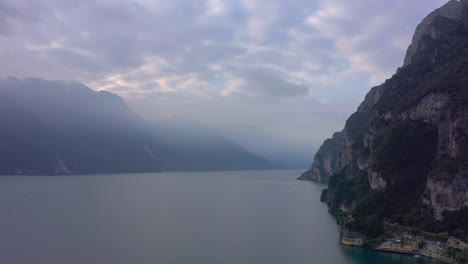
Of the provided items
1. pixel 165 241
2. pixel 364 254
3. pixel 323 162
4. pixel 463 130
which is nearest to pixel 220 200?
pixel 165 241

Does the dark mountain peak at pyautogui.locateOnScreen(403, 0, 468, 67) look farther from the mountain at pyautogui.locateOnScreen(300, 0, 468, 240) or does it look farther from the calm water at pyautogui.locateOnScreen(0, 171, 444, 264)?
the calm water at pyautogui.locateOnScreen(0, 171, 444, 264)

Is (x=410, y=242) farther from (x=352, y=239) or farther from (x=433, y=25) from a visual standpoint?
(x=433, y=25)

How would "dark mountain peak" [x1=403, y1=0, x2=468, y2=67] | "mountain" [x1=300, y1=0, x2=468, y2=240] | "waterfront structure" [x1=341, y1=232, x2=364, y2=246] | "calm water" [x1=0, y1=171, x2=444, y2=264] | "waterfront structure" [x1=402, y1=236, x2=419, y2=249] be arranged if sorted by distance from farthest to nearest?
"dark mountain peak" [x1=403, y1=0, x2=468, y2=67]
"waterfront structure" [x1=341, y1=232, x2=364, y2=246]
"mountain" [x1=300, y1=0, x2=468, y2=240]
"waterfront structure" [x1=402, y1=236, x2=419, y2=249]
"calm water" [x1=0, y1=171, x2=444, y2=264]

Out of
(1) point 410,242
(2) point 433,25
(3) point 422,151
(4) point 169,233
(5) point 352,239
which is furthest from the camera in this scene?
(2) point 433,25

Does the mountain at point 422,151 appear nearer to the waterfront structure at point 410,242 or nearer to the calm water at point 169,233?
the waterfront structure at point 410,242

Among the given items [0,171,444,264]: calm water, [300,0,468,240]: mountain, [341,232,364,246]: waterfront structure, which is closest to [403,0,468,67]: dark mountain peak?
[300,0,468,240]: mountain

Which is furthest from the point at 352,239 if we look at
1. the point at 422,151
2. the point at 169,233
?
the point at 169,233

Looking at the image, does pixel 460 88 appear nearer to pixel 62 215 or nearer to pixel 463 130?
pixel 463 130

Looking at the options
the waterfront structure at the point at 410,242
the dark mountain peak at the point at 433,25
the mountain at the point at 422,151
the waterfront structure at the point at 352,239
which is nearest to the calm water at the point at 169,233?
the waterfront structure at the point at 352,239

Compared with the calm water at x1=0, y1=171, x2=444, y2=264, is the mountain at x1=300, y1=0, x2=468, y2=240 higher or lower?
higher
